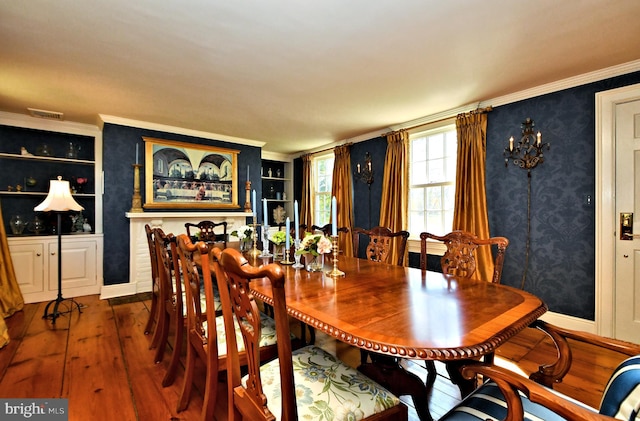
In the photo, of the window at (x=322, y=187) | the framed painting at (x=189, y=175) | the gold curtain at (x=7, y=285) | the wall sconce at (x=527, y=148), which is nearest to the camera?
the wall sconce at (x=527, y=148)

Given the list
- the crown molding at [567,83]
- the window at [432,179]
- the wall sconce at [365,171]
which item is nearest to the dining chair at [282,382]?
the window at [432,179]

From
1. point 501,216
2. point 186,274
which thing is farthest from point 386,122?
point 186,274

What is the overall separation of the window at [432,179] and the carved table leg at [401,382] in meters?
2.69

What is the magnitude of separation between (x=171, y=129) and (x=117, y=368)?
3.36m

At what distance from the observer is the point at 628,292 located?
8.02ft

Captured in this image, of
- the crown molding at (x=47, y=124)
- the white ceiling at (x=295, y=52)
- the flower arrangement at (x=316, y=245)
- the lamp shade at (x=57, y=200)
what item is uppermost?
the white ceiling at (x=295, y=52)

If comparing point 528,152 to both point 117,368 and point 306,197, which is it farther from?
point 117,368

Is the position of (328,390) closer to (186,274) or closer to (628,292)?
(186,274)

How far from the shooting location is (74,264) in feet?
12.6

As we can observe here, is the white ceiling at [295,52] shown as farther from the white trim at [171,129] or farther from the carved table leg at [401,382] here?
the carved table leg at [401,382]

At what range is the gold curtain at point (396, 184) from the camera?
407cm

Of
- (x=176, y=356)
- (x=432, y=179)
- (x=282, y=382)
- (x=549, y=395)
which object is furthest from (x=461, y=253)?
(x=432, y=179)

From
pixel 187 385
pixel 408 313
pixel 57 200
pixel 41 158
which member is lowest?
pixel 187 385

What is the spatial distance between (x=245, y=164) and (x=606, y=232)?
4811 mm
